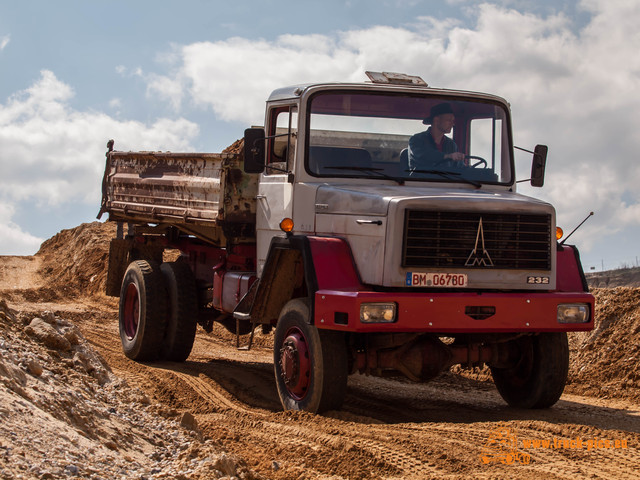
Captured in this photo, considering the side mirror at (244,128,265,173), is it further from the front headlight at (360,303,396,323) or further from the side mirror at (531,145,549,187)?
the side mirror at (531,145,549,187)

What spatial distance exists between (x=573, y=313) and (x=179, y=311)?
4.98 m


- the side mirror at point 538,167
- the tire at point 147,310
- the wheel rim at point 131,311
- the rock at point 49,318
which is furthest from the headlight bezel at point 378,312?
the wheel rim at point 131,311

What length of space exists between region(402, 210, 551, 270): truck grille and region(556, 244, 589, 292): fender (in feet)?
1.59

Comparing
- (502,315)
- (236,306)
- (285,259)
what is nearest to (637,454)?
(502,315)

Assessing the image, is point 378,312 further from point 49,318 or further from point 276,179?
point 49,318

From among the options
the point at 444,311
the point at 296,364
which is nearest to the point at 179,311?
the point at 296,364

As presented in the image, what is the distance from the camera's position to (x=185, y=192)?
10227 millimetres

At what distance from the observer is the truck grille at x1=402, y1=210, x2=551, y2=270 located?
702 cm

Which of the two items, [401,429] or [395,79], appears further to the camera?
[395,79]

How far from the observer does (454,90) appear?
27.6ft

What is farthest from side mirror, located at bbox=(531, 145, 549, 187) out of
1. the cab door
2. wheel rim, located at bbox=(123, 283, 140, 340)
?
wheel rim, located at bbox=(123, 283, 140, 340)

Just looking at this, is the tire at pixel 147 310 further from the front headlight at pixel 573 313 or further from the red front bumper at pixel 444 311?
the front headlight at pixel 573 313

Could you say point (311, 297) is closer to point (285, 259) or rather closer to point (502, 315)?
point (285, 259)

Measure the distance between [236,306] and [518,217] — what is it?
306 cm
